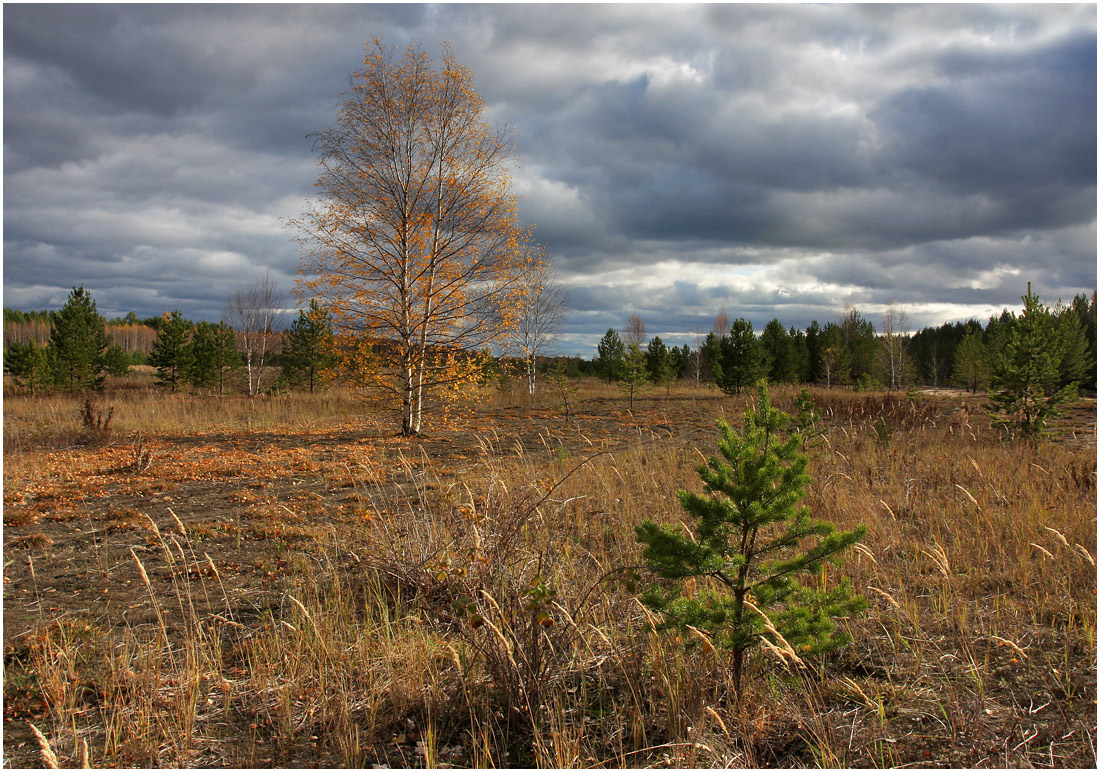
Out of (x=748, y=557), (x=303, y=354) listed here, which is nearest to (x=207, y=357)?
(x=303, y=354)

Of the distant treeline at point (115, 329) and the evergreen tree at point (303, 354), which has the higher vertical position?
the distant treeline at point (115, 329)

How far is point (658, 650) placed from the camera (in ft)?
9.20

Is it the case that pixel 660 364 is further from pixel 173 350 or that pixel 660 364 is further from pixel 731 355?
pixel 173 350

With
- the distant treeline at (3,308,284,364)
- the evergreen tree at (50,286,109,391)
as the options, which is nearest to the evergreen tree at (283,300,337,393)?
the evergreen tree at (50,286,109,391)

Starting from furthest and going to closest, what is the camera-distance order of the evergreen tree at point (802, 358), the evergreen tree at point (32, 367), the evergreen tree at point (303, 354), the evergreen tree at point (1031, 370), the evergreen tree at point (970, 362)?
the evergreen tree at point (802, 358) < the evergreen tree at point (970, 362) < the evergreen tree at point (303, 354) < the evergreen tree at point (32, 367) < the evergreen tree at point (1031, 370)

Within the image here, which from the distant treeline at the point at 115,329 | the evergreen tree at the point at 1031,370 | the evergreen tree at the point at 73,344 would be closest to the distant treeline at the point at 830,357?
the evergreen tree at the point at 1031,370

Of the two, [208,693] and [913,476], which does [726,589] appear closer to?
[208,693]

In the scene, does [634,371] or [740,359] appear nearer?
[634,371]

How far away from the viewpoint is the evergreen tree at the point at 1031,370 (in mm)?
9531

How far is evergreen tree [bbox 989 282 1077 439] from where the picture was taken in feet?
31.3

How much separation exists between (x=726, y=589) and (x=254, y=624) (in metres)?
3.03

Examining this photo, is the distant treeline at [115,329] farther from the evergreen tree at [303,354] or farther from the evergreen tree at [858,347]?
the evergreen tree at [858,347]

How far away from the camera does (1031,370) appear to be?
9.73 meters

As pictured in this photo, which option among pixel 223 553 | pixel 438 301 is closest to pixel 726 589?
pixel 223 553
